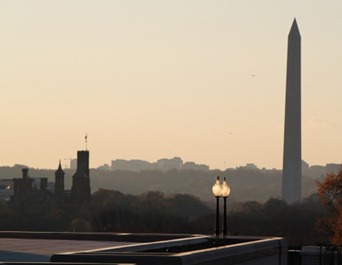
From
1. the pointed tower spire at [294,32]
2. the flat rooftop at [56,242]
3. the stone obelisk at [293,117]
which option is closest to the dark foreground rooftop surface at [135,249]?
the flat rooftop at [56,242]

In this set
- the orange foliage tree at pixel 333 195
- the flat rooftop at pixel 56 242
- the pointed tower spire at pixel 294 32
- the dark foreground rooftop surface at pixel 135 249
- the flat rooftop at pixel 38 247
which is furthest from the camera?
the pointed tower spire at pixel 294 32

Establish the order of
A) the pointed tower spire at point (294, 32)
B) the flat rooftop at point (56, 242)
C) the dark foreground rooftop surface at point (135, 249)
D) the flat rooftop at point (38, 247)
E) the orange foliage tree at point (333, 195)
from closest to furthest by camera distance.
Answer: the dark foreground rooftop surface at point (135, 249), the flat rooftop at point (38, 247), the flat rooftop at point (56, 242), the orange foliage tree at point (333, 195), the pointed tower spire at point (294, 32)

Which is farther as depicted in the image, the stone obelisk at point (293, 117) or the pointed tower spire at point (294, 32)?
the pointed tower spire at point (294, 32)

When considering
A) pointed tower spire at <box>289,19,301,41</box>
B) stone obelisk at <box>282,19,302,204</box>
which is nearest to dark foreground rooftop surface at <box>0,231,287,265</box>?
stone obelisk at <box>282,19,302,204</box>

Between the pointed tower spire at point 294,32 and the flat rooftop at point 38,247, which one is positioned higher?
the pointed tower spire at point 294,32

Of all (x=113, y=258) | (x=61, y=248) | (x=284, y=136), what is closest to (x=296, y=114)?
(x=284, y=136)

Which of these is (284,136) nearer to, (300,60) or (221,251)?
(300,60)

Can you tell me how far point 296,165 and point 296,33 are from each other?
18928 millimetres

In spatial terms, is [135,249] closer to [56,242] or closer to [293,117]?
[56,242]

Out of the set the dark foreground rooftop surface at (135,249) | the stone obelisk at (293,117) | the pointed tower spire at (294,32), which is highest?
the pointed tower spire at (294,32)

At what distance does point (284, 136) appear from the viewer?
17100 centimetres

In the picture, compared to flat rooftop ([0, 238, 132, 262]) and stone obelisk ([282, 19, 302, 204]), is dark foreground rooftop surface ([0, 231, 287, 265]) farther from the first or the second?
stone obelisk ([282, 19, 302, 204])

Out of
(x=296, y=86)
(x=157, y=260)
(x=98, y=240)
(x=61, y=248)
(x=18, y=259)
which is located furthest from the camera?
(x=296, y=86)

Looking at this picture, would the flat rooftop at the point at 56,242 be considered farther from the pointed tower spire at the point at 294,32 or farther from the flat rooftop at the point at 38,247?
the pointed tower spire at the point at 294,32
